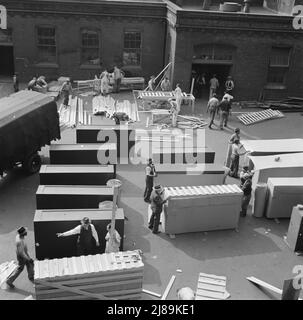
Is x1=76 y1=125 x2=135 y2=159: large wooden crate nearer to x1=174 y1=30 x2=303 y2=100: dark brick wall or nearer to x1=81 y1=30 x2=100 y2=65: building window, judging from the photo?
x1=174 y1=30 x2=303 y2=100: dark brick wall

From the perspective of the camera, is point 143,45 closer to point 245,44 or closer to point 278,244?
Answer: point 245,44

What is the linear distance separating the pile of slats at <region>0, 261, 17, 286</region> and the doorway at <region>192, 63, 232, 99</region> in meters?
17.5

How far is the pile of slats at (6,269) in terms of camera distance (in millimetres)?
10992

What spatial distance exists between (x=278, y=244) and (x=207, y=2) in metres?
18.4

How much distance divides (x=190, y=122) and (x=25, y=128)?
30.5 ft

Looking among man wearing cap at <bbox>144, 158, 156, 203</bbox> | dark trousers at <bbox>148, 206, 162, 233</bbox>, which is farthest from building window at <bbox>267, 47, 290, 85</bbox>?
dark trousers at <bbox>148, 206, 162, 233</bbox>

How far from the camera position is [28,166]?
16172 millimetres

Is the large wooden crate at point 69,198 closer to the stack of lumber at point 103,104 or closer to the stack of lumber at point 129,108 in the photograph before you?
the stack of lumber at point 129,108

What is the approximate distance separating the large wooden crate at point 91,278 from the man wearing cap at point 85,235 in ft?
3.32

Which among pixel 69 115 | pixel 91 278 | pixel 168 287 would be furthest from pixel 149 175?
pixel 69 115

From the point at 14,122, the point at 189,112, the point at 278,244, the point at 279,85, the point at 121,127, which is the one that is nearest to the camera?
the point at 278,244

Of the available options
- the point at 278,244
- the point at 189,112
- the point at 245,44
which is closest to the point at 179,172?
the point at 278,244

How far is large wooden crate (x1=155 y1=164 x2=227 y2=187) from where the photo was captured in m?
15.1

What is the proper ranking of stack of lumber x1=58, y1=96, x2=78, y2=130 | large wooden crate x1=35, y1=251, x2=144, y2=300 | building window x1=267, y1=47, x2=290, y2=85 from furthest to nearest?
building window x1=267, y1=47, x2=290, y2=85 < stack of lumber x1=58, y1=96, x2=78, y2=130 < large wooden crate x1=35, y1=251, x2=144, y2=300
